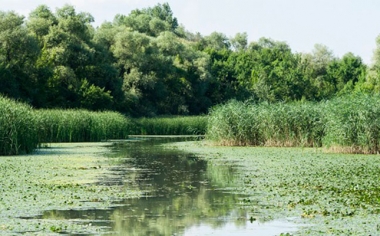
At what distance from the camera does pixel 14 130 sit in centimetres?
2712

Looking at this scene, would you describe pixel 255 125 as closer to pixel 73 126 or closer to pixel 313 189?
pixel 73 126

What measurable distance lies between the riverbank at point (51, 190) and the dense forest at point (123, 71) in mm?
16701

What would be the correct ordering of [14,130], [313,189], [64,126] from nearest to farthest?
1. [313,189]
2. [14,130]
3. [64,126]

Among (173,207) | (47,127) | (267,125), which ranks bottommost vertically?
(173,207)

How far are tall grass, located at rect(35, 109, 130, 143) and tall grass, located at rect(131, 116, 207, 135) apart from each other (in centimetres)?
1026

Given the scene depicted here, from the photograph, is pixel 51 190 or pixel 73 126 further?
pixel 73 126

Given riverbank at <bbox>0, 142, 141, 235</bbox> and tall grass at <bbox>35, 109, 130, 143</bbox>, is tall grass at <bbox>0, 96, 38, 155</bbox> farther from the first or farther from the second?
tall grass at <bbox>35, 109, 130, 143</bbox>

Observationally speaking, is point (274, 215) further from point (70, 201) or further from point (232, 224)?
point (70, 201)

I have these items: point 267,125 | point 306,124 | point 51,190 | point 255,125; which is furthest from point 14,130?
point 306,124

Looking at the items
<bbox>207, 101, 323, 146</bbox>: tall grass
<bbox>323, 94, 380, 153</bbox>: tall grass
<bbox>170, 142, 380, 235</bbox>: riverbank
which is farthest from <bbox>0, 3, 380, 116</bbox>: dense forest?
<bbox>170, 142, 380, 235</bbox>: riverbank

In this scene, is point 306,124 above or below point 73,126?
above

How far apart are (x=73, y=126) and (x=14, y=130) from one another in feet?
41.6

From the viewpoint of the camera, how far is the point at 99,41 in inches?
2584

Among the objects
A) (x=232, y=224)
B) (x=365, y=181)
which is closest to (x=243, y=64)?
(x=365, y=181)
